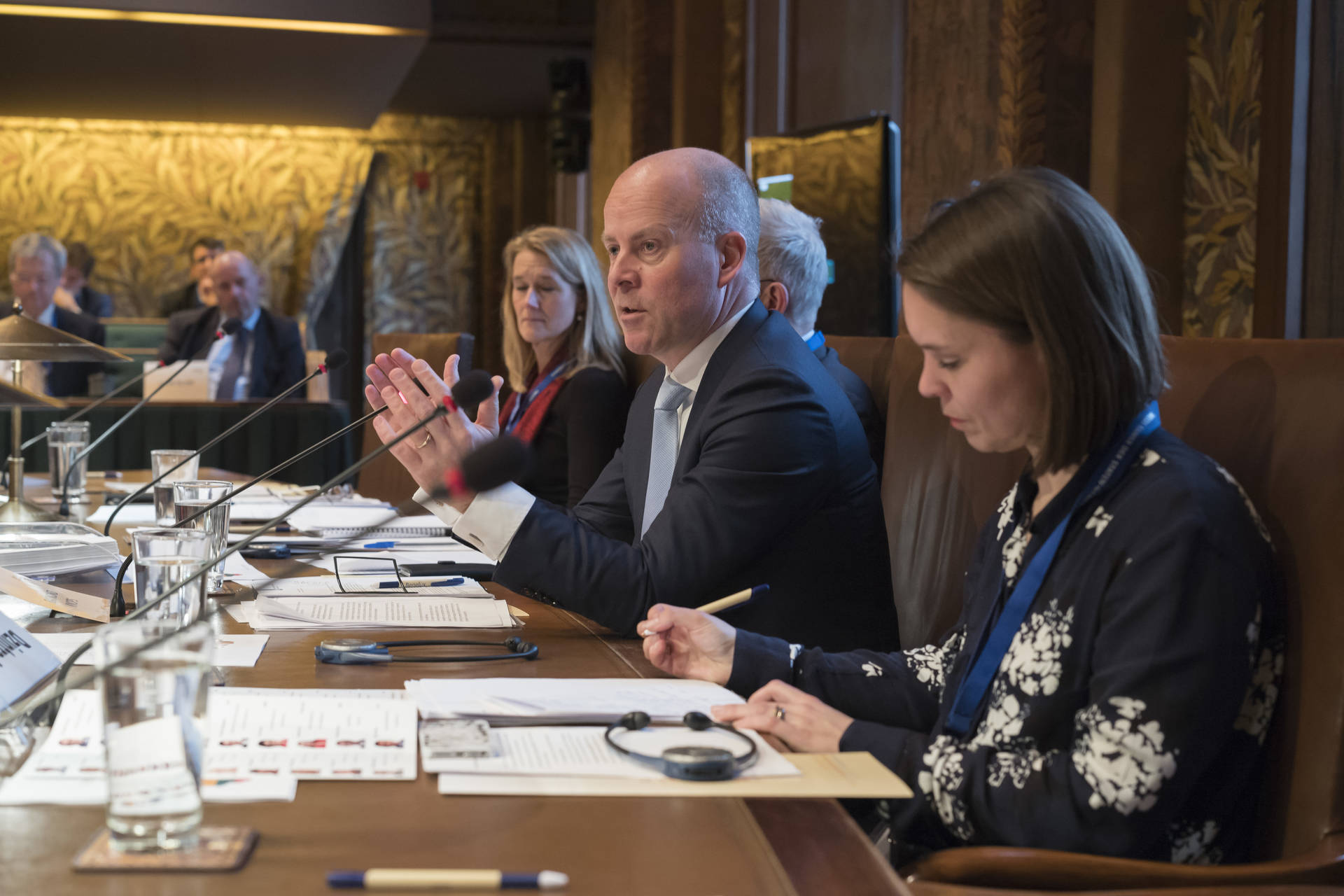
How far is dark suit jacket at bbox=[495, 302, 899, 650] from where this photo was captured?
150 centimetres

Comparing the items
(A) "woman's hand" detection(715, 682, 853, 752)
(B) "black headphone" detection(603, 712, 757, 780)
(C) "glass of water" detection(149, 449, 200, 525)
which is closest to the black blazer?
(C) "glass of water" detection(149, 449, 200, 525)

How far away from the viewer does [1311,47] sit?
6.82 ft

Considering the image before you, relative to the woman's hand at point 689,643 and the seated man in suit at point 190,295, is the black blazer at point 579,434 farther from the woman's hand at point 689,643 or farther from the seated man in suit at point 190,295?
the seated man in suit at point 190,295

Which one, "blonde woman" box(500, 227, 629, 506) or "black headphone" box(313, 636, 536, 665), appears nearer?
"black headphone" box(313, 636, 536, 665)

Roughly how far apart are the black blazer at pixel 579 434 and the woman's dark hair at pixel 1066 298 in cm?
176

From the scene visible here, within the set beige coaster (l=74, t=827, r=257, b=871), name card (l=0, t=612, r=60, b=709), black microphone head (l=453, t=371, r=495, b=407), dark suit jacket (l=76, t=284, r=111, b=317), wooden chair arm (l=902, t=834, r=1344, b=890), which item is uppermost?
dark suit jacket (l=76, t=284, r=111, b=317)

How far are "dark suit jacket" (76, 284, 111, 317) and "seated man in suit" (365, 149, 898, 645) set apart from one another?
23.1 feet

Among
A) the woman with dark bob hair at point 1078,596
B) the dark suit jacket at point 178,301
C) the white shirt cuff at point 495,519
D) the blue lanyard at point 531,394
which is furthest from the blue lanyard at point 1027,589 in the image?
the dark suit jacket at point 178,301

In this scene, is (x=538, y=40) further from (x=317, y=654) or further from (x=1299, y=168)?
(x=317, y=654)

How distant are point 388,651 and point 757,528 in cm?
48

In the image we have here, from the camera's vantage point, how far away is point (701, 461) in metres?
1.64

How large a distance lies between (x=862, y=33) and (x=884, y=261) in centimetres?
118

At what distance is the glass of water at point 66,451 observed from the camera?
275cm

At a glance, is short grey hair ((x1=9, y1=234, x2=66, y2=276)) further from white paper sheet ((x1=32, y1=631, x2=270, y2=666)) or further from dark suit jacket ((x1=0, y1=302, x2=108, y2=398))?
white paper sheet ((x1=32, y1=631, x2=270, y2=666))
